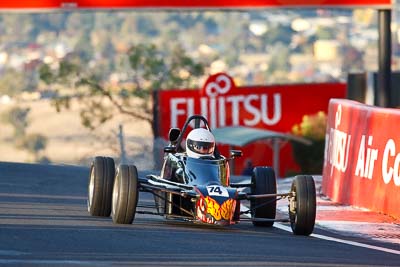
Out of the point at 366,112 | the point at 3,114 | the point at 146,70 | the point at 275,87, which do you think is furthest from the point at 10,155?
the point at 366,112

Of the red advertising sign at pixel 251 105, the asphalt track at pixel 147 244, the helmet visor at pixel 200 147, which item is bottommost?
the red advertising sign at pixel 251 105

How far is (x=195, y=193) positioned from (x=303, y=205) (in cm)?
113

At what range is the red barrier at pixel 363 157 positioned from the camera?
18.7 meters

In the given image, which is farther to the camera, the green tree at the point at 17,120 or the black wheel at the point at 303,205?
the green tree at the point at 17,120

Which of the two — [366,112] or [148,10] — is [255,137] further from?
[366,112]

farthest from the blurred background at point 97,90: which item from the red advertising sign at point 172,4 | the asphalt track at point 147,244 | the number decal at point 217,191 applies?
the number decal at point 217,191

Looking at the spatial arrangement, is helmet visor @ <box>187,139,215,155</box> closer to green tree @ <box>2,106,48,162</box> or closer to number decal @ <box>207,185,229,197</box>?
number decal @ <box>207,185,229,197</box>

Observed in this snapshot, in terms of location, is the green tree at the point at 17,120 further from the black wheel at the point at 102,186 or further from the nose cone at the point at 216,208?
the nose cone at the point at 216,208

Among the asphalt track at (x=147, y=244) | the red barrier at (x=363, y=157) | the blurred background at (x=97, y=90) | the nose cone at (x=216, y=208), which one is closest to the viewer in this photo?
the asphalt track at (x=147, y=244)

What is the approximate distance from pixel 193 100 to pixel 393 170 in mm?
31336

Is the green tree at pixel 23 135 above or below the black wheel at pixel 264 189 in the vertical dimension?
below

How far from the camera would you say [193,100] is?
4966cm

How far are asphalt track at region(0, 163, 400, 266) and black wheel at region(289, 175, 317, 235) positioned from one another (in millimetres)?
132

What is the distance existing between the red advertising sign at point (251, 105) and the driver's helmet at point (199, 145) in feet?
100
